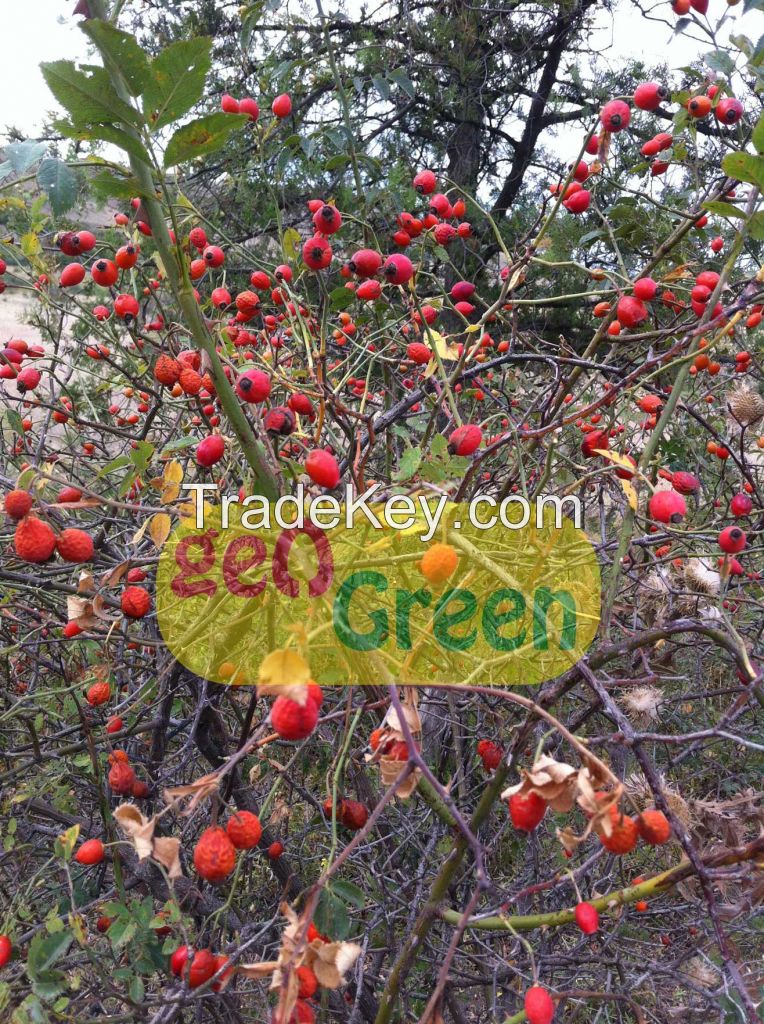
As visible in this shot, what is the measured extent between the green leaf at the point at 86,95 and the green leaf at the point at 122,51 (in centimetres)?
2

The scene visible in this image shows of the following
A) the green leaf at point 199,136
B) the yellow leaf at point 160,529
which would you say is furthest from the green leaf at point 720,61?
the yellow leaf at point 160,529

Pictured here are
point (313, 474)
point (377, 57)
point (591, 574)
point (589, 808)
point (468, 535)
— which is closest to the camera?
point (589, 808)

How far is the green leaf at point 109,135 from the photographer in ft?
2.15

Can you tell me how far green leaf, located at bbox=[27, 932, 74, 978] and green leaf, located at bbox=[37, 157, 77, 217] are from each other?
0.95m

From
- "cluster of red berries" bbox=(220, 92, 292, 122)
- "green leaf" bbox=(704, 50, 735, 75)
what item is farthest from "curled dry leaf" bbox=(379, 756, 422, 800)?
"green leaf" bbox=(704, 50, 735, 75)

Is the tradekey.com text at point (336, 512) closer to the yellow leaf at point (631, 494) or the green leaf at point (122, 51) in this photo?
the yellow leaf at point (631, 494)

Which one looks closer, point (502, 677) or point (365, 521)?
point (365, 521)

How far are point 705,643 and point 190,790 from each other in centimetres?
126

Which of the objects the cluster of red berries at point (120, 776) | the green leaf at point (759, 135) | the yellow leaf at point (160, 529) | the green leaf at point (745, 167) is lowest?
the cluster of red berries at point (120, 776)

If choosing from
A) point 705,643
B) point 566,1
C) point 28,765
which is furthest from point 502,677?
point 566,1

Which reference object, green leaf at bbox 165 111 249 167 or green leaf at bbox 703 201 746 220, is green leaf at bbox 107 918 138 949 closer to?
green leaf at bbox 165 111 249 167

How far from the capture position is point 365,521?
2.70 feet

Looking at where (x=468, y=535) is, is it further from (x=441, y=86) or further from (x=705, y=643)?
(x=441, y=86)

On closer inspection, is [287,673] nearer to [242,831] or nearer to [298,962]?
[298,962]
